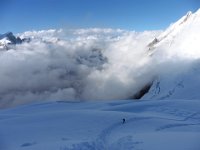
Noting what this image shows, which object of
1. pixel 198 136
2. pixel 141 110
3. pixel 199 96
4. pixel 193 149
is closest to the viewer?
pixel 193 149

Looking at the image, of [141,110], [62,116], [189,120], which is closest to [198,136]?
[189,120]

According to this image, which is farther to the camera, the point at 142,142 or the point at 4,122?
the point at 4,122

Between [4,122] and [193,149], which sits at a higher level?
[4,122]

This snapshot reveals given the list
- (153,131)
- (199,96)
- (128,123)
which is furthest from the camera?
(199,96)

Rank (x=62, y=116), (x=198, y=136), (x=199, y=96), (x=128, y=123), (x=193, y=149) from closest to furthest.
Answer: (x=193, y=149), (x=198, y=136), (x=128, y=123), (x=62, y=116), (x=199, y=96)

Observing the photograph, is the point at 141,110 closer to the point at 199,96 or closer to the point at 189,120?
the point at 189,120

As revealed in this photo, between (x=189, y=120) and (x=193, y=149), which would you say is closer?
(x=193, y=149)

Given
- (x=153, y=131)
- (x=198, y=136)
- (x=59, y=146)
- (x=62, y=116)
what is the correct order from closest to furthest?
1. (x=59, y=146)
2. (x=198, y=136)
3. (x=153, y=131)
4. (x=62, y=116)

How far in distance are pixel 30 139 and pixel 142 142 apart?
8.34 meters

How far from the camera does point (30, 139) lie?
1015 inches

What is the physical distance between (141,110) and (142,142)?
18609mm

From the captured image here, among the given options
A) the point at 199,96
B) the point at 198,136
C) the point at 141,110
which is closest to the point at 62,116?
the point at 141,110

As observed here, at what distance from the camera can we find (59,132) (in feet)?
92.4

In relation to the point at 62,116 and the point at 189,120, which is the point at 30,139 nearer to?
the point at 62,116
